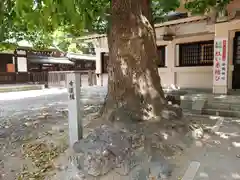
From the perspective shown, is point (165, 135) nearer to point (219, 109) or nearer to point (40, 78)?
point (219, 109)

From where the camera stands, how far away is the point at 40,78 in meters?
19.9

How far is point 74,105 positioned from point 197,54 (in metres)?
8.62

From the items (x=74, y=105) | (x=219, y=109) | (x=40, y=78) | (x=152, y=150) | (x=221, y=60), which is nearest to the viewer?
(x=152, y=150)

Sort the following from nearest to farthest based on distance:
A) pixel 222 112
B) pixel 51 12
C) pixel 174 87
Result: pixel 51 12 < pixel 222 112 < pixel 174 87

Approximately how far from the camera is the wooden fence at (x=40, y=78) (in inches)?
730

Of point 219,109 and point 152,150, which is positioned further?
point 219,109

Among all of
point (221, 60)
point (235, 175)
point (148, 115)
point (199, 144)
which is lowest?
point (235, 175)

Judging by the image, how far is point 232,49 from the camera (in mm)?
8828

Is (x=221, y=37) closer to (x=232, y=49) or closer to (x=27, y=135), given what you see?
(x=232, y=49)

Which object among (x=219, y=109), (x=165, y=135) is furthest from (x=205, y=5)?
(x=165, y=135)

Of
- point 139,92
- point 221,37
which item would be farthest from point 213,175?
point 221,37

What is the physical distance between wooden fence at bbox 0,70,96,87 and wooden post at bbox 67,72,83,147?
1457 cm

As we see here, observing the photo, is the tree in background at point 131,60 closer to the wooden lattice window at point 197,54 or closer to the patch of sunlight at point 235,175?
the patch of sunlight at point 235,175

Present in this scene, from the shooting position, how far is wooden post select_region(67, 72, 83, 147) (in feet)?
13.2
